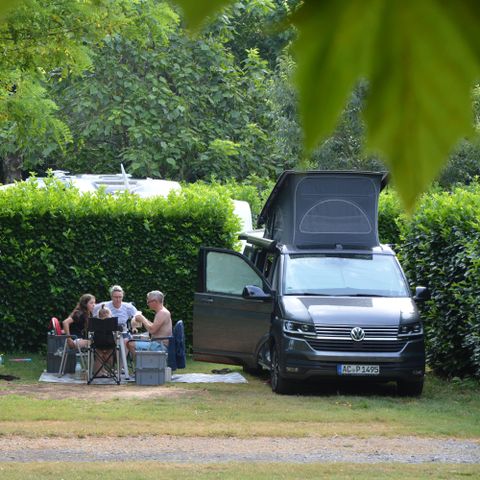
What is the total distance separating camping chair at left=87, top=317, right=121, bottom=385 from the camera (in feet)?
44.9

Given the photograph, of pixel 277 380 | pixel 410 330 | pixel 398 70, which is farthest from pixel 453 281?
pixel 398 70

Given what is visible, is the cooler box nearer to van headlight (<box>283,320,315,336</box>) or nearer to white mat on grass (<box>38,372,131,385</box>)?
white mat on grass (<box>38,372,131,385</box>)

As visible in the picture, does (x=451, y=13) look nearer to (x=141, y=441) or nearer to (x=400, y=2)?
(x=400, y=2)

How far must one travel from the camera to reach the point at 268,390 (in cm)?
1293

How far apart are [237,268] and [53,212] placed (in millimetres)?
4154

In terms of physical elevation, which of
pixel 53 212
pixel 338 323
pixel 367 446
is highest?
pixel 53 212

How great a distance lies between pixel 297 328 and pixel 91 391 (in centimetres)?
284

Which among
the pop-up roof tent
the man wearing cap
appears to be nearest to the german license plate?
the pop-up roof tent

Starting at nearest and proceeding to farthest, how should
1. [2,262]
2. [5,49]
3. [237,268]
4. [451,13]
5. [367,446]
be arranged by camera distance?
1. [451,13]
2. [5,49]
3. [367,446]
4. [237,268]
5. [2,262]

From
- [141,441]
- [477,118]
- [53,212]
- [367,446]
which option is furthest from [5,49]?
[477,118]

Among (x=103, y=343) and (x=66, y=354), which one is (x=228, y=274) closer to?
(x=103, y=343)

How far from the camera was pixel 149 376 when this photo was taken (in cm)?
1361

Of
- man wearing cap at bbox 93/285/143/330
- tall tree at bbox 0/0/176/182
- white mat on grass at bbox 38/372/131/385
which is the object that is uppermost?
tall tree at bbox 0/0/176/182

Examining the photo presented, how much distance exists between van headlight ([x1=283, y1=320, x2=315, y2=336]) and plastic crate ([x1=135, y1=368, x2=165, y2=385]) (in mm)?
2347
